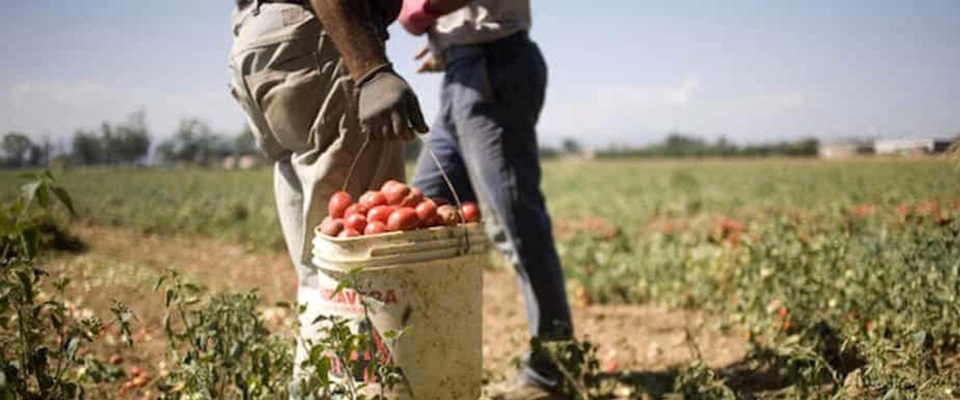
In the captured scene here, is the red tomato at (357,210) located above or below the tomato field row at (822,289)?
above

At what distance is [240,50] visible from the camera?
2.20 meters

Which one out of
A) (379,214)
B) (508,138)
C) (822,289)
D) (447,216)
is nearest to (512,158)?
(508,138)

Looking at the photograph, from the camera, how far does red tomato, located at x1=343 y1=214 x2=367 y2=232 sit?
1852mm

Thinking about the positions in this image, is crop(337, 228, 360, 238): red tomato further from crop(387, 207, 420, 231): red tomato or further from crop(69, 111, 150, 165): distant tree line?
crop(69, 111, 150, 165): distant tree line

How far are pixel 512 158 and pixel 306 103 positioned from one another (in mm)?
822

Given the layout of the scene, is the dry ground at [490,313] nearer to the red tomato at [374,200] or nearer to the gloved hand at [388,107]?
the red tomato at [374,200]

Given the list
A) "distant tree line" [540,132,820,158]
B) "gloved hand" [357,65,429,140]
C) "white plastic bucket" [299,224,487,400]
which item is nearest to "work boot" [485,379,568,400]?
"white plastic bucket" [299,224,487,400]

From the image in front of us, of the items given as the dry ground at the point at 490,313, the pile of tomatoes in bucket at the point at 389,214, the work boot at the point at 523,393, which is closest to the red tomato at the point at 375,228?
the pile of tomatoes in bucket at the point at 389,214

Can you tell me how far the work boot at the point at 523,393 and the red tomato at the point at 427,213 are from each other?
1.03m

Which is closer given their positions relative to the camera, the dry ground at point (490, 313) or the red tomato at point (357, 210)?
the red tomato at point (357, 210)

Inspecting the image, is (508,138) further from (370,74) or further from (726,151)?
(726,151)

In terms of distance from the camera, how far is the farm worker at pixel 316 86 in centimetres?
204

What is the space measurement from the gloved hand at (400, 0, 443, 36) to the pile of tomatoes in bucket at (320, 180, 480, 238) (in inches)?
33.2

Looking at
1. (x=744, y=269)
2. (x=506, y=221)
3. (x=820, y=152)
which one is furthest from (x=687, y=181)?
(x=820, y=152)
